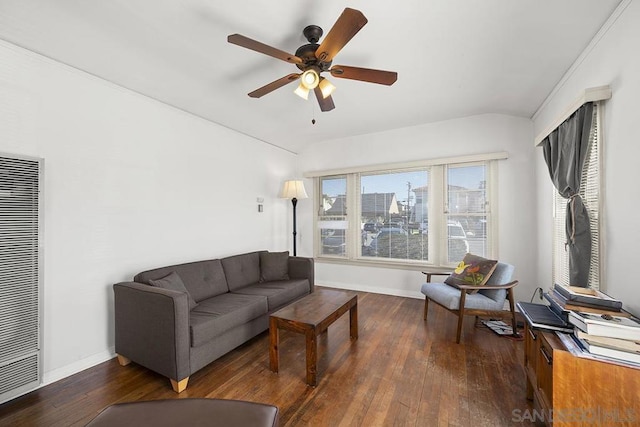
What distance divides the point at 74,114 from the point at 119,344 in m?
2.06

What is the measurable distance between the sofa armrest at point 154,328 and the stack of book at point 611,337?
2.48 meters

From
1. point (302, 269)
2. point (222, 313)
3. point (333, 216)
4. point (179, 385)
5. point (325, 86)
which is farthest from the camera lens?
point (333, 216)

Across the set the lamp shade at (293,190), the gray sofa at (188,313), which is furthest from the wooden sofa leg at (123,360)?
the lamp shade at (293,190)

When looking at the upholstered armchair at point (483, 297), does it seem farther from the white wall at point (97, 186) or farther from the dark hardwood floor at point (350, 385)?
the white wall at point (97, 186)

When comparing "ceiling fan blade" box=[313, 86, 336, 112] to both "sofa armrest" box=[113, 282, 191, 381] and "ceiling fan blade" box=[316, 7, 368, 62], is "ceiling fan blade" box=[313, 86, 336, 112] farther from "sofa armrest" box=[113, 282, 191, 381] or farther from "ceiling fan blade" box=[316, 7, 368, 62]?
"sofa armrest" box=[113, 282, 191, 381]

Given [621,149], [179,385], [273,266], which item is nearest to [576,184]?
[621,149]

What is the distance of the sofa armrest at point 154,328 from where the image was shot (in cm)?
188

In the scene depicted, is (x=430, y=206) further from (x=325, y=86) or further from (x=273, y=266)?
(x=325, y=86)

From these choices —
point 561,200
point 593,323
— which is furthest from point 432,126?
point 593,323

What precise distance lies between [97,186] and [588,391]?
372cm

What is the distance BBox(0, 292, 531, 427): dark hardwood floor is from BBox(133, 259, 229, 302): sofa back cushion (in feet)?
2.35

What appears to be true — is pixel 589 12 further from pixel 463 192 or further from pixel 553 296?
pixel 463 192

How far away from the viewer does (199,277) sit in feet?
9.21

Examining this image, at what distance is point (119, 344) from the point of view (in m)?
2.22
